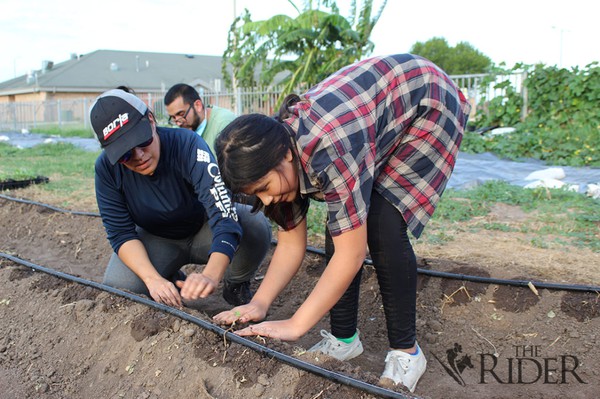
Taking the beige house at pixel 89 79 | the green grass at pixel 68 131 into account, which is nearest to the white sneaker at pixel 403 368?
the green grass at pixel 68 131

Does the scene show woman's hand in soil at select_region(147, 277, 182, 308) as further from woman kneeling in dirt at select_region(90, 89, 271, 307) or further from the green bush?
the green bush

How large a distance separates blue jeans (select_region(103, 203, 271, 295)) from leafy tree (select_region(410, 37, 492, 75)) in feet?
149

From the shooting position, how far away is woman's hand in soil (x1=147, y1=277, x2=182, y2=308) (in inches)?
101

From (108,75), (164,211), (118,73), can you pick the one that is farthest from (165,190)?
(118,73)

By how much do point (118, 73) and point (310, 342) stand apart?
35.2 metres

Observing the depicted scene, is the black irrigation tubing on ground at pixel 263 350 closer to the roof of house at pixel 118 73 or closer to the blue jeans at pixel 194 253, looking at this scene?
the blue jeans at pixel 194 253

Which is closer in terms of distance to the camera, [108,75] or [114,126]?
[114,126]

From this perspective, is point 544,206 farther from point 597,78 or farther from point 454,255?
point 597,78

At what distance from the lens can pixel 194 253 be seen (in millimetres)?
3131

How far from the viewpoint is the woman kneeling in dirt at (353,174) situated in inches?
66.1

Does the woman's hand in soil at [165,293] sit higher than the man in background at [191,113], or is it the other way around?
the man in background at [191,113]

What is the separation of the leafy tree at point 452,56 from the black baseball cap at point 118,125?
45.9 m

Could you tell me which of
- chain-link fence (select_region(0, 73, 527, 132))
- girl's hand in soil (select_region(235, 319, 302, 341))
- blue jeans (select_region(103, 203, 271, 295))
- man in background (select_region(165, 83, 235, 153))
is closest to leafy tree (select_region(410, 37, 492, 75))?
chain-link fence (select_region(0, 73, 527, 132))

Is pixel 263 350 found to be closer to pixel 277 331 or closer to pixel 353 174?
pixel 277 331
